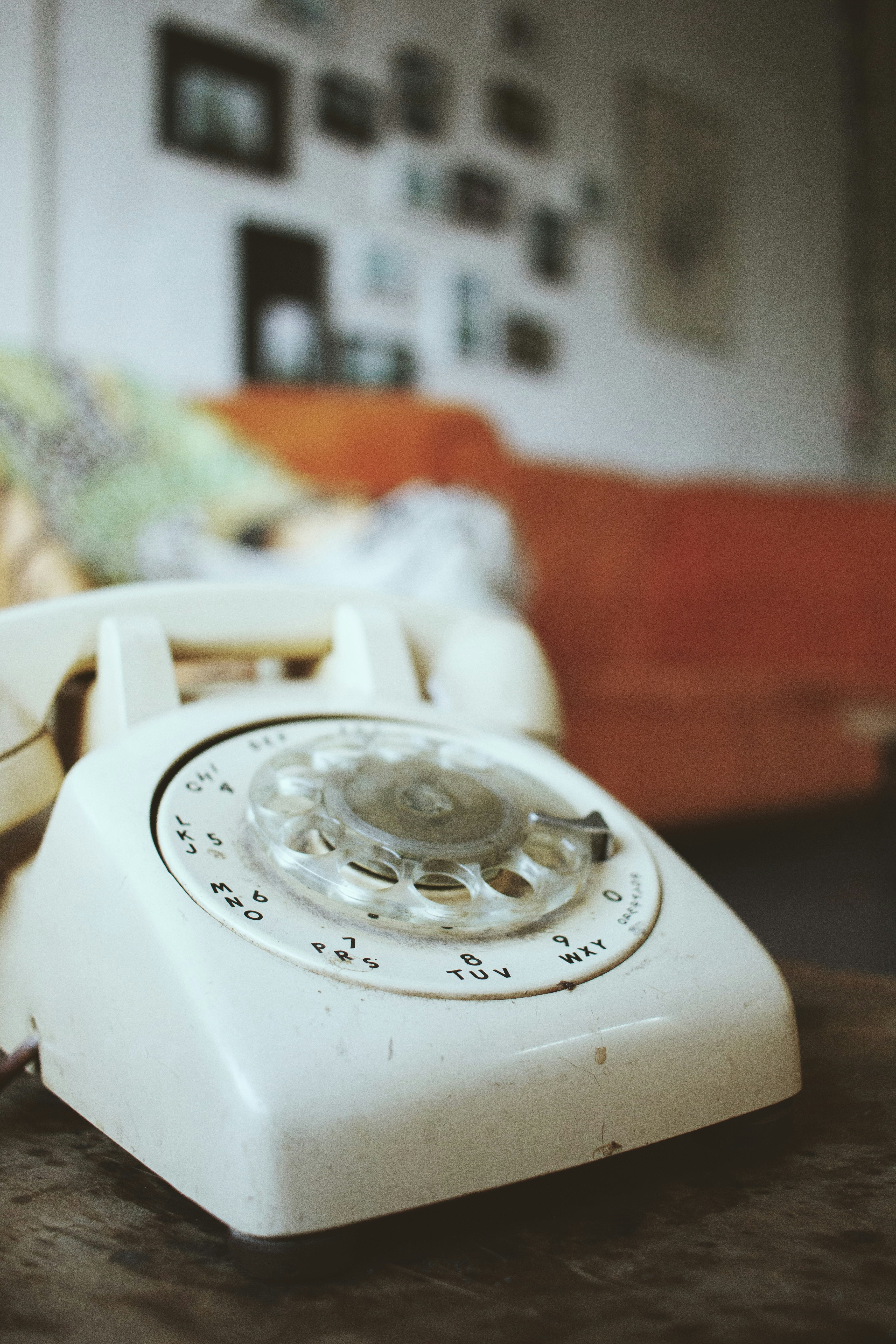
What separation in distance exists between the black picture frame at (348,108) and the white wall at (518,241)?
3cm

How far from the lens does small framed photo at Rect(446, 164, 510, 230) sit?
2.63 meters

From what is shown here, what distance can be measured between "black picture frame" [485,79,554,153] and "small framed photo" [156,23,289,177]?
71cm

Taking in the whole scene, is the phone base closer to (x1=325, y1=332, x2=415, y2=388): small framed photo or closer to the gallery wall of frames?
the gallery wall of frames

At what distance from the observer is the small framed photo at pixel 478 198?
2635 mm

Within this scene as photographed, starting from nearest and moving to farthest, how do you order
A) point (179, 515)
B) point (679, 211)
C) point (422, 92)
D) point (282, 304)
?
1. point (179, 515)
2. point (282, 304)
3. point (422, 92)
4. point (679, 211)

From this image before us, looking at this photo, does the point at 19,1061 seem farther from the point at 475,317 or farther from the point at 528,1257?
the point at 475,317

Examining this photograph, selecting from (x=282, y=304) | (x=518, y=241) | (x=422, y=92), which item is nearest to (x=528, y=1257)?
(x=282, y=304)

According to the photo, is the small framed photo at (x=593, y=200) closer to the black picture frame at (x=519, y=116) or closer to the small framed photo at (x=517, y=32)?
the black picture frame at (x=519, y=116)

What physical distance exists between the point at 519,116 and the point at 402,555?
2243 millimetres

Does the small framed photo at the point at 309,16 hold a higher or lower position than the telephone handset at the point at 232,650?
higher

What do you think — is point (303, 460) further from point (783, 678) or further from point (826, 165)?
point (826, 165)

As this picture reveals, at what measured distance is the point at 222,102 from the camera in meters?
2.12

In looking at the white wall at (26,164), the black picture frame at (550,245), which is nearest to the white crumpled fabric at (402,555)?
the white wall at (26,164)

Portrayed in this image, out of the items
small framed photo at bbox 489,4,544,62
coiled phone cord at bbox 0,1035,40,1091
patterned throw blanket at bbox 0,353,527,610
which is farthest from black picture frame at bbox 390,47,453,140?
coiled phone cord at bbox 0,1035,40,1091
